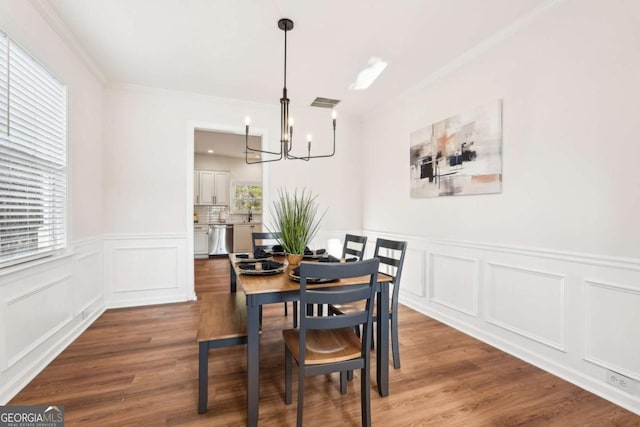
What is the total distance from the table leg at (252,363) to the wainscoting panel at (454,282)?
7.14 ft

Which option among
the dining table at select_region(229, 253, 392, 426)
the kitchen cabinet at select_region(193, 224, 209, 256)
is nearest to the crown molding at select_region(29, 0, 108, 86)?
the dining table at select_region(229, 253, 392, 426)

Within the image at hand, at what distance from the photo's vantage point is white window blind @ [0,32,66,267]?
6.27ft

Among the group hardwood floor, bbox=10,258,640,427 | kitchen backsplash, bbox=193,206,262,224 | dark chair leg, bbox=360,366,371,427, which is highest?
kitchen backsplash, bbox=193,206,262,224

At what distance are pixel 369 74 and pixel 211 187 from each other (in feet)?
19.8

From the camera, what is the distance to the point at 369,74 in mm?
3336

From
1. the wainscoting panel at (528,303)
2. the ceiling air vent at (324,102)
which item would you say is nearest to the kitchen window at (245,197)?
the ceiling air vent at (324,102)

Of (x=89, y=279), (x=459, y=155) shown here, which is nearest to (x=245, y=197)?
(x=89, y=279)

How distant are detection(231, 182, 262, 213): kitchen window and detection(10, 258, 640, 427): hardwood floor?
5.80 meters

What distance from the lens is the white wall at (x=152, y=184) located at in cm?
364

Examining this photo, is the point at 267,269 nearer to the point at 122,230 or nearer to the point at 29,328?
the point at 29,328

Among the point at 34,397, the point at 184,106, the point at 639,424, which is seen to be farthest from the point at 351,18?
the point at 34,397

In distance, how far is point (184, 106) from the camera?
3.88 metres

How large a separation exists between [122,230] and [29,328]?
68.0 inches

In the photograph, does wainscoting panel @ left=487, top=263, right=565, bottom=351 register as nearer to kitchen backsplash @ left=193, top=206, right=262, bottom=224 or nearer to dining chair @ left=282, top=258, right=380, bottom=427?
dining chair @ left=282, top=258, right=380, bottom=427
